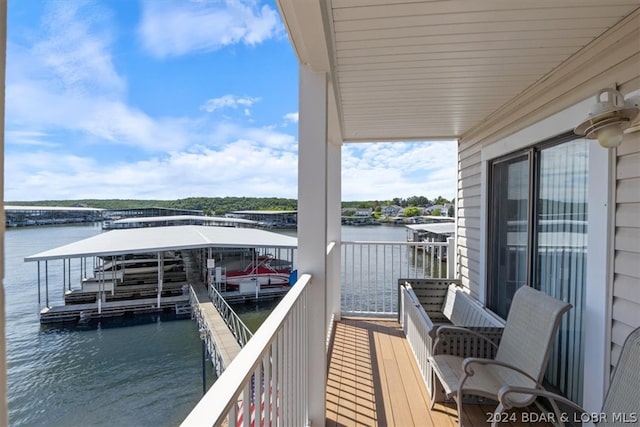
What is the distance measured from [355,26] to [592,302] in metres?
2.14

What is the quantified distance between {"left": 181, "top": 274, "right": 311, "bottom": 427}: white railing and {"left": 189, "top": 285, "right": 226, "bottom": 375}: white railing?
919cm

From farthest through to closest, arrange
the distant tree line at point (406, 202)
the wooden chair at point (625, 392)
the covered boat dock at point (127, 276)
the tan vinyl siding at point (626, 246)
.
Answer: the covered boat dock at point (127, 276)
the distant tree line at point (406, 202)
the tan vinyl siding at point (626, 246)
the wooden chair at point (625, 392)

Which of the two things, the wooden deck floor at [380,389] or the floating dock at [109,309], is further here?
the floating dock at [109,309]

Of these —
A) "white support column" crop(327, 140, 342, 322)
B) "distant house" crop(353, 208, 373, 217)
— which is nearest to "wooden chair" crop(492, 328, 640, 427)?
"white support column" crop(327, 140, 342, 322)

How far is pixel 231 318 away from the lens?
13.1 metres

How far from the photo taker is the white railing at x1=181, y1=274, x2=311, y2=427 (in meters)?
0.78

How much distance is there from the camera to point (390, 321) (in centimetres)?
433

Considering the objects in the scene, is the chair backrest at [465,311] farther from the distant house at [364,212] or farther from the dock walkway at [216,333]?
the dock walkway at [216,333]

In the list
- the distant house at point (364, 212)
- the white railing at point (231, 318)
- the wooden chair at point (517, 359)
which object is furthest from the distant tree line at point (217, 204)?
the wooden chair at point (517, 359)

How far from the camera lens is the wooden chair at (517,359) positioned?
1.96 m

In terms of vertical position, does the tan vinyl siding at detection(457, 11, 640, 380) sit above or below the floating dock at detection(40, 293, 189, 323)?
above

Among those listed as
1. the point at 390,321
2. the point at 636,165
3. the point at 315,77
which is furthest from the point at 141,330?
the point at 636,165

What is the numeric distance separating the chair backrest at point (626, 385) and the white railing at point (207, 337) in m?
9.88

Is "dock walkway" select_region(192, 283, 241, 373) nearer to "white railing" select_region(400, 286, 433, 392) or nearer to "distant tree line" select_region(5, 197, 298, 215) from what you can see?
"distant tree line" select_region(5, 197, 298, 215)
